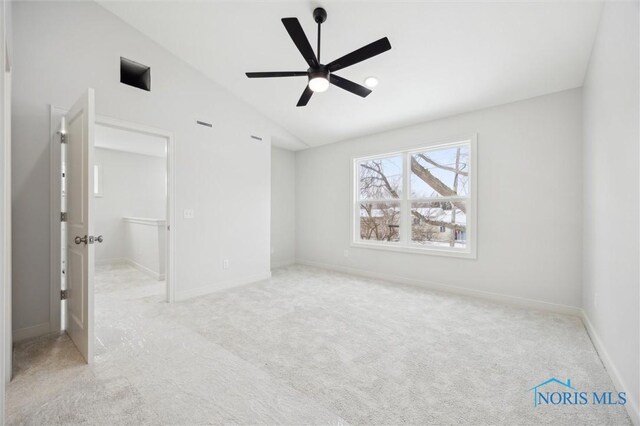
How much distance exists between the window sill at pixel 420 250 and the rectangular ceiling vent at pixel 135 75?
12.5 ft

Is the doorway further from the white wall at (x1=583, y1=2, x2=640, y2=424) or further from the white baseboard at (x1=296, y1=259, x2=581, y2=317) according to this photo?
the white wall at (x1=583, y1=2, x2=640, y2=424)

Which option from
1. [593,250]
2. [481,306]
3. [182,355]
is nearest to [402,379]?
[182,355]

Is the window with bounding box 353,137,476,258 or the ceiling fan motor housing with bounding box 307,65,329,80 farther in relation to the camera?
the window with bounding box 353,137,476,258

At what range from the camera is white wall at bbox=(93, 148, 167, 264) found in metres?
5.92

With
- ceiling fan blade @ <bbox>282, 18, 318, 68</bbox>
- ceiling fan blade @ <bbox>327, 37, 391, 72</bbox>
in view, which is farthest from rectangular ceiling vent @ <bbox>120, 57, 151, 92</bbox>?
ceiling fan blade @ <bbox>327, 37, 391, 72</bbox>

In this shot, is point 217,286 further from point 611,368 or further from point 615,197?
point 615,197

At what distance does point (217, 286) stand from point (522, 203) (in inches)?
161

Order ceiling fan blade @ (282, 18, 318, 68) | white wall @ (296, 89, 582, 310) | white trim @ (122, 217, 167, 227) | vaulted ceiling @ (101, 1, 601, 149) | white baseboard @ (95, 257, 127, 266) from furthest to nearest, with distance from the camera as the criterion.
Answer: white baseboard @ (95, 257, 127, 266) → white trim @ (122, 217, 167, 227) → white wall @ (296, 89, 582, 310) → vaulted ceiling @ (101, 1, 601, 149) → ceiling fan blade @ (282, 18, 318, 68)

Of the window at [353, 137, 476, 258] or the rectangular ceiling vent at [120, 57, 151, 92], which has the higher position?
the rectangular ceiling vent at [120, 57, 151, 92]

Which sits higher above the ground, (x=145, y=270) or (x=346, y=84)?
(x=346, y=84)

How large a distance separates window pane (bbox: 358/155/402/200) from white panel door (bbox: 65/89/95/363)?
386cm

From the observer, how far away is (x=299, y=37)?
1988 mm

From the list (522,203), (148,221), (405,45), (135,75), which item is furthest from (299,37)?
(148,221)
